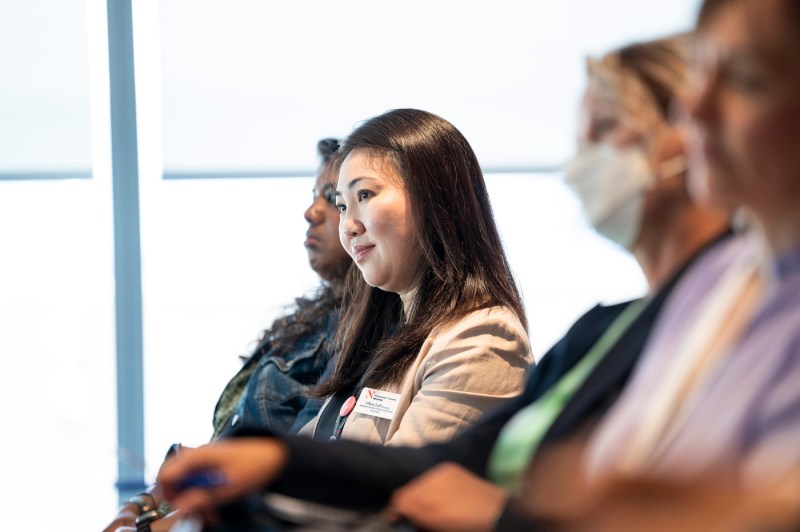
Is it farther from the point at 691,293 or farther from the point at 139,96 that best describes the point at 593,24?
the point at 691,293

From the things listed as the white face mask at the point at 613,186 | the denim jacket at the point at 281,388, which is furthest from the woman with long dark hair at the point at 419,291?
the white face mask at the point at 613,186

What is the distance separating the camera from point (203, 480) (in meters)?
1.27

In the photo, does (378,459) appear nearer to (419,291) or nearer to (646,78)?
(646,78)

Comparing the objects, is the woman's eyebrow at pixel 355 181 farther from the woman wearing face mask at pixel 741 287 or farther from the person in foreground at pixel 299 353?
the woman wearing face mask at pixel 741 287

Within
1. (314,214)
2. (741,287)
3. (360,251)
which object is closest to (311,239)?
(314,214)

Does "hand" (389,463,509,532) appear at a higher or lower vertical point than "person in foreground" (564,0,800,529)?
lower

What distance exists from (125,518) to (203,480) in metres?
1.34

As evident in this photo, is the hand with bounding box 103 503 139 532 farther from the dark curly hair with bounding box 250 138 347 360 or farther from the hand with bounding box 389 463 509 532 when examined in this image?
the hand with bounding box 389 463 509 532

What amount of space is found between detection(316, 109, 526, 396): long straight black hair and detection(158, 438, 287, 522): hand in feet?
3.22

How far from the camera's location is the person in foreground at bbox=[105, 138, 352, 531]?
283 centimetres

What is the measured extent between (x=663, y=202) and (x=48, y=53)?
174 inches

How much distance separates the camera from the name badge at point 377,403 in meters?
2.21

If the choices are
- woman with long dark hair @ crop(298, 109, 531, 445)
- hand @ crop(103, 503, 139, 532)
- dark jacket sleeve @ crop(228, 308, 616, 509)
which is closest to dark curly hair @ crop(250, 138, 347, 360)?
woman with long dark hair @ crop(298, 109, 531, 445)

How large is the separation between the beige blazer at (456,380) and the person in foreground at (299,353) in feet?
1.81
